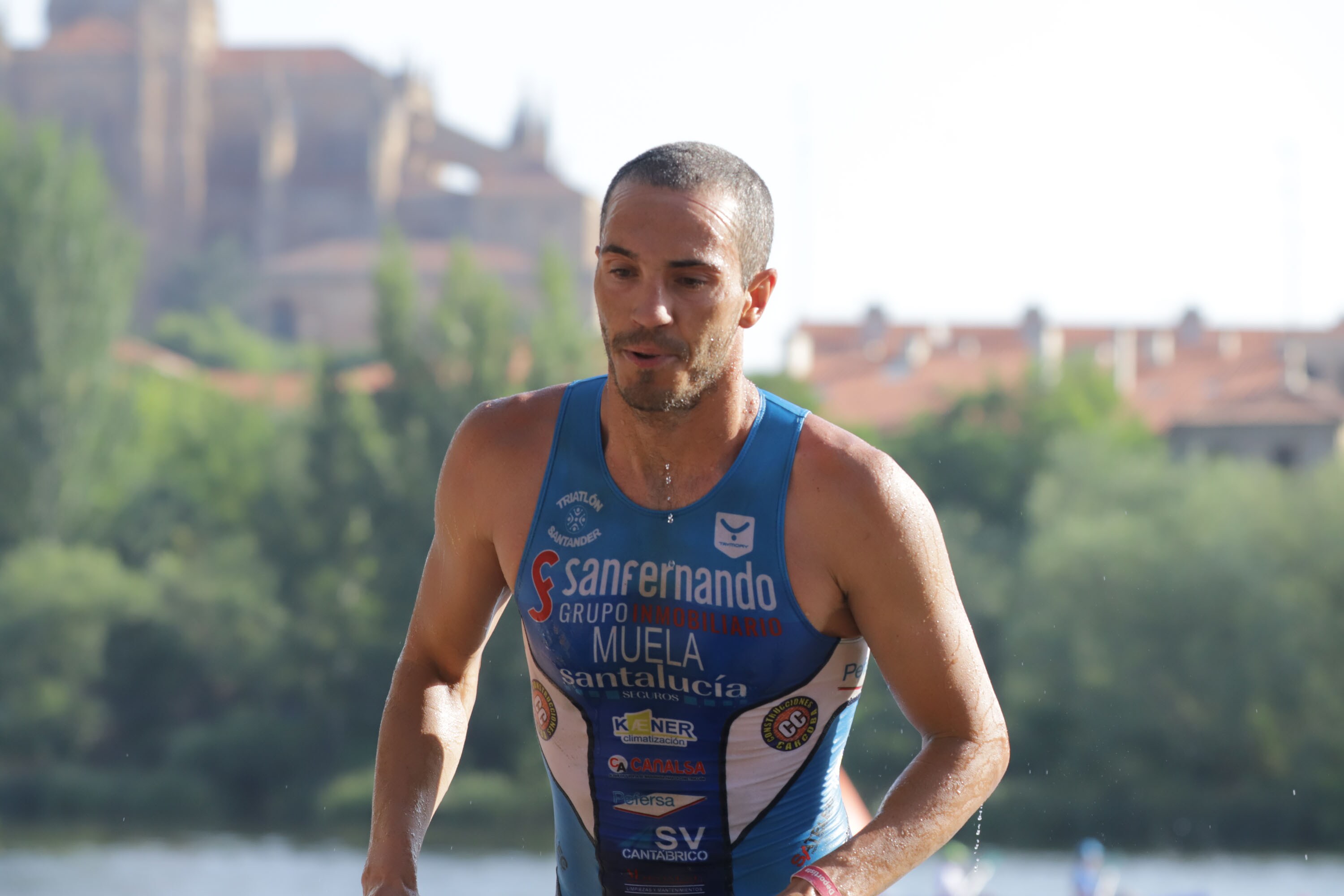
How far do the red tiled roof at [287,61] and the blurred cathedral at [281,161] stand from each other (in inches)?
5.6

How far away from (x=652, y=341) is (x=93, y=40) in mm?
121131

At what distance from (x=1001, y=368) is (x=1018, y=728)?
37.8m

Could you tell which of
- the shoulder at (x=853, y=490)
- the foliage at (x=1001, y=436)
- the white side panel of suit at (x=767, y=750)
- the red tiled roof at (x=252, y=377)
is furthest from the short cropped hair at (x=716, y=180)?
the foliage at (x=1001, y=436)

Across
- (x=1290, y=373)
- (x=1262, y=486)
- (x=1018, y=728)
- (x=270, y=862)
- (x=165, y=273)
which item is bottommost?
(x=270, y=862)

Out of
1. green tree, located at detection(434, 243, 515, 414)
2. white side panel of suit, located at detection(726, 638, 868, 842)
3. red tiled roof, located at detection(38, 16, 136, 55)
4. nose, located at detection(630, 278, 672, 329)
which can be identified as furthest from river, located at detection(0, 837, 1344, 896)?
red tiled roof, located at detection(38, 16, 136, 55)

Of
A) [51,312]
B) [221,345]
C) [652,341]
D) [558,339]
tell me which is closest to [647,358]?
[652,341]

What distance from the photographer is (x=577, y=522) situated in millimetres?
2576

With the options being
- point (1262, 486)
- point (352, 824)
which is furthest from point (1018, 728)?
point (352, 824)

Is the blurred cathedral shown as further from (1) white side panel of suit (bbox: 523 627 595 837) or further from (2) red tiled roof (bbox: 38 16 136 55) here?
(1) white side panel of suit (bbox: 523 627 595 837)

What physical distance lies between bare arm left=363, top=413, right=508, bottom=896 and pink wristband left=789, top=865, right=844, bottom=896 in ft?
1.82

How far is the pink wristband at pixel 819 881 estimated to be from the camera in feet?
7.61

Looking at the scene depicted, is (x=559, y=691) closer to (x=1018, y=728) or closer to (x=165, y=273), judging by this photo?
(x=1018, y=728)

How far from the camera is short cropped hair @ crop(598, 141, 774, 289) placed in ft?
7.82

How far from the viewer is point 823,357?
294 feet
